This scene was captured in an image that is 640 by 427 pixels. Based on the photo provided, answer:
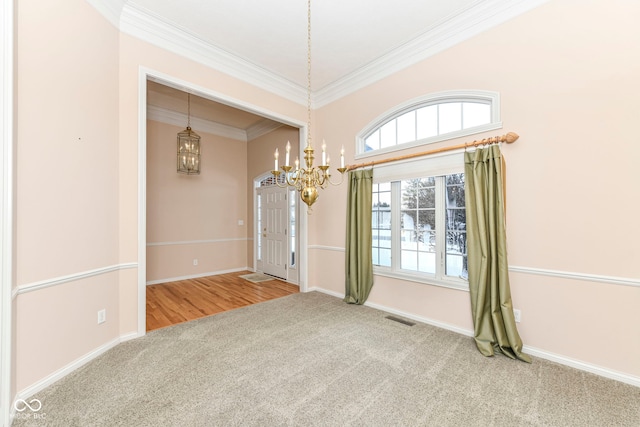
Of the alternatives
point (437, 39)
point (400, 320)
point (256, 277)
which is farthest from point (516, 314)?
point (256, 277)

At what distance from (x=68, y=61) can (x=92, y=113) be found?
42 centimetres

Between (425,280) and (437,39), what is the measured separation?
115 inches

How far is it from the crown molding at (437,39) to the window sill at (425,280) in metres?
2.75

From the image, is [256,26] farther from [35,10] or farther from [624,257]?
[624,257]

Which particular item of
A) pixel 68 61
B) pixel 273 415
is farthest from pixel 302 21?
pixel 273 415

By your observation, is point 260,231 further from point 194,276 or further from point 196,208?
point 194,276

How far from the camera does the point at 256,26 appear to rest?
304 cm

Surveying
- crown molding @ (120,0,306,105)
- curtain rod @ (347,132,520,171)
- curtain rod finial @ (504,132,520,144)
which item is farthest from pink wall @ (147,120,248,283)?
curtain rod finial @ (504,132,520,144)

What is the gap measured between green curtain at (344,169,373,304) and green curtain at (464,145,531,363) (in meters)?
1.35

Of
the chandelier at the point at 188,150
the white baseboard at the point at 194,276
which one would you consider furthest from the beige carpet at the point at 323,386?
the chandelier at the point at 188,150

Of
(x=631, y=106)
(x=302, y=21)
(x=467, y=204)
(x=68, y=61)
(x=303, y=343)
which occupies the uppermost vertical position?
(x=302, y=21)

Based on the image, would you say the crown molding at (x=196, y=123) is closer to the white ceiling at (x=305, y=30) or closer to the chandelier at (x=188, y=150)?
the chandelier at (x=188, y=150)

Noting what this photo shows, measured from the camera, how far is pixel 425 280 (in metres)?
3.30

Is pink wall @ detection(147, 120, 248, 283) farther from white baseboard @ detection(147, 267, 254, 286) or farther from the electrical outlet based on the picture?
the electrical outlet
